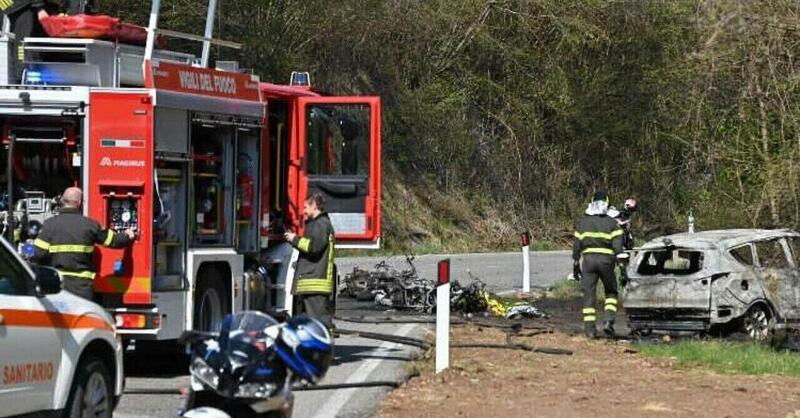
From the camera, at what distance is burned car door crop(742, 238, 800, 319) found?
1730 centimetres

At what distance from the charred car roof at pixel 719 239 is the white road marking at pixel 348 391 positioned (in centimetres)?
386

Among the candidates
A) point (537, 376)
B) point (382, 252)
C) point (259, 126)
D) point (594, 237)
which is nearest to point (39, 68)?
point (259, 126)

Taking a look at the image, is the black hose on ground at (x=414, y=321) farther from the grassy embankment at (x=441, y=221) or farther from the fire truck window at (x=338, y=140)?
the grassy embankment at (x=441, y=221)

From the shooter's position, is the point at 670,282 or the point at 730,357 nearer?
the point at 730,357

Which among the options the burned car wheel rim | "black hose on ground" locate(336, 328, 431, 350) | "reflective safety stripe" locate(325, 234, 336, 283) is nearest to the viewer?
"reflective safety stripe" locate(325, 234, 336, 283)

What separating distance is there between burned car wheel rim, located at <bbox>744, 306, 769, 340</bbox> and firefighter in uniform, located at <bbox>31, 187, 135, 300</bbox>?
8.54m

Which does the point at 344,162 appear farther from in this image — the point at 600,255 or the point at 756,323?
the point at 756,323

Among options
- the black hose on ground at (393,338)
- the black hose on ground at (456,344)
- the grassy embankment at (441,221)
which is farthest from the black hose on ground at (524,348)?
the grassy embankment at (441,221)

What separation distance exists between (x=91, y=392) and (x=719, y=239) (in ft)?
33.6

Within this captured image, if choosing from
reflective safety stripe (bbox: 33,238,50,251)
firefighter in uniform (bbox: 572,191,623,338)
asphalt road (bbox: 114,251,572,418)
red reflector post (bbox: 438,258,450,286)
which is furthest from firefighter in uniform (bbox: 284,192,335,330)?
firefighter in uniform (bbox: 572,191,623,338)

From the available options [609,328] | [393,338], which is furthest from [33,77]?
[609,328]

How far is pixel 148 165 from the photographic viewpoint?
1201 cm

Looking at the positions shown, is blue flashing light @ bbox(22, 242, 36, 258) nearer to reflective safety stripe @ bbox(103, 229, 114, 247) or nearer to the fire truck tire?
reflective safety stripe @ bbox(103, 229, 114, 247)

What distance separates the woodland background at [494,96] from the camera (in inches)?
1508
